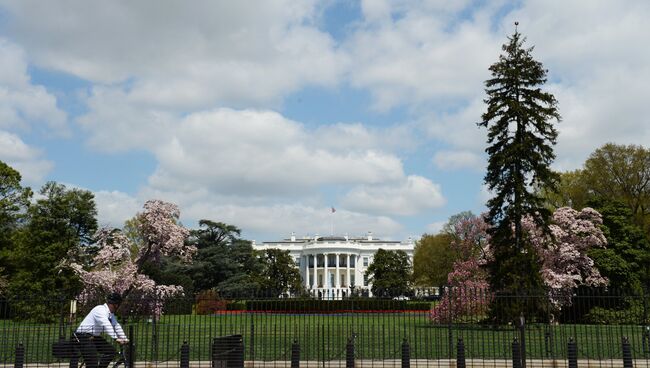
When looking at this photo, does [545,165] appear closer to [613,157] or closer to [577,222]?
[577,222]

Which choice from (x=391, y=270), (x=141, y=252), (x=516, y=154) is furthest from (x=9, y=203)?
(x=391, y=270)

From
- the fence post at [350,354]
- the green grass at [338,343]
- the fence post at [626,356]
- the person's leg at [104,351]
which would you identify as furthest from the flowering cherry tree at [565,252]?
the person's leg at [104,351]

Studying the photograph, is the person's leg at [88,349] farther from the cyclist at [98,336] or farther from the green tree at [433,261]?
the green tree at [433,261]

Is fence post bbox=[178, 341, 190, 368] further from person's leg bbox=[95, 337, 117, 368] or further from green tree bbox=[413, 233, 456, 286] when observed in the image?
green tree bbox=[413, 233, 456, 286]

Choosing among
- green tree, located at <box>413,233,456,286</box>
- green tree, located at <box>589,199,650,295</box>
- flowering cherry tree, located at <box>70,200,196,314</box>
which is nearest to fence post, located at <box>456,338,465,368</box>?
flowering cherry tree, located at <box>70,200,196,314</box>

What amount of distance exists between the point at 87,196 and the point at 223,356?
136 feet

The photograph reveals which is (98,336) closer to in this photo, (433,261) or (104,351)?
(104,351)

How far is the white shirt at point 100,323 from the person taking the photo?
12.8 m

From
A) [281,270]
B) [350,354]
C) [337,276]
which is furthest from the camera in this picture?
[337,276]

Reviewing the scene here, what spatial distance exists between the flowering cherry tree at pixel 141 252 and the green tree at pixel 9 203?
2572cm

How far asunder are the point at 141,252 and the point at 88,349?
21160 millimetres

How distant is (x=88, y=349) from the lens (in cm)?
1275

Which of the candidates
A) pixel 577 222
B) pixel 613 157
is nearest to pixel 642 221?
pixel 613 157

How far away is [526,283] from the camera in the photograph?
32.7 meters
